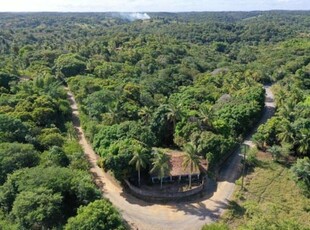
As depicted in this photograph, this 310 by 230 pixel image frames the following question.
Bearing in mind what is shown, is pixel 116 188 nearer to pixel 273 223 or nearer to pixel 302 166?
pixel 273 223

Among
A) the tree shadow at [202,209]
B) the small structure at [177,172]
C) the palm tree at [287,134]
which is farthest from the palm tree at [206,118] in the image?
the tree shadow at [202,209]

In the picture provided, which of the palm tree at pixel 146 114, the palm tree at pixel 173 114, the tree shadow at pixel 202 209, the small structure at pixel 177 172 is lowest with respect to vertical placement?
the tree shadow at pixel 202 209

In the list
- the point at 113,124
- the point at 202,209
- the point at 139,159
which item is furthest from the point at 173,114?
the point at 202,209

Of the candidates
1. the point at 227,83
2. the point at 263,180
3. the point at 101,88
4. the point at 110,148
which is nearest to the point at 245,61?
the point at 227,83

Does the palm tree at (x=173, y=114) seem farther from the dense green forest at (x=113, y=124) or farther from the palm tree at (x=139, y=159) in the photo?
the palm tree at (x=139, y=159)

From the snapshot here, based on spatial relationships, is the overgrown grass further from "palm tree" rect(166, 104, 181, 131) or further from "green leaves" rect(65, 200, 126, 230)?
"palm tree" rect(166, 104, 181, 131)
